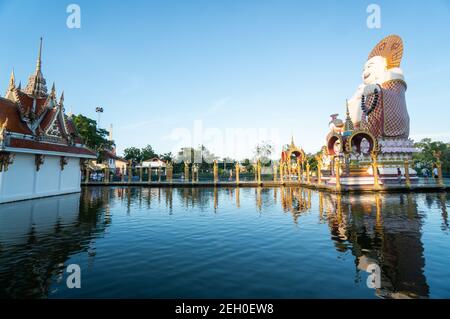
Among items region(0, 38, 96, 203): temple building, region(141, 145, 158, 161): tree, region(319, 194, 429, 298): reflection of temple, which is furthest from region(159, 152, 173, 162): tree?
region(319, 194, 429, 298): reflection of temple

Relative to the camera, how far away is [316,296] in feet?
14.0

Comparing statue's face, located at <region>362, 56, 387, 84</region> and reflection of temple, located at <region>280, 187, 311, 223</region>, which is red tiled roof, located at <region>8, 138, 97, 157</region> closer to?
reflection of temple, located at <region>280, 187, 311, 223</region>

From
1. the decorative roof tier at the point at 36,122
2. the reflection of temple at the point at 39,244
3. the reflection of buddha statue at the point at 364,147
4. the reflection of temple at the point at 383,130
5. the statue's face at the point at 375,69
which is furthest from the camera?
the statue's face at the point at 375,69

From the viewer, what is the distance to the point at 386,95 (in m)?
31.5

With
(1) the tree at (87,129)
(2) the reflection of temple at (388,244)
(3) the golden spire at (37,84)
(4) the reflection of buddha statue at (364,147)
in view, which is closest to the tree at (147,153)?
(1) the tree at (87,129)

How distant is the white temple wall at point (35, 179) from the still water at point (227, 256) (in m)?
7.21

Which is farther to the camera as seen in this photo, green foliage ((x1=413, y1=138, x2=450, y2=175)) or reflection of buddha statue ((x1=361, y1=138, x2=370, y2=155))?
green foliage ((x1=413, y1=138, x2=450, y2=175))

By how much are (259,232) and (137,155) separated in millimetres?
72746

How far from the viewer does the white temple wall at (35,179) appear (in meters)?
16.9

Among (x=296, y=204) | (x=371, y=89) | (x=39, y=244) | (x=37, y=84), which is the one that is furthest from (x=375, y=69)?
(x=37, y=84)

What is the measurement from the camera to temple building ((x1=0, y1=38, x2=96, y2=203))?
55.4 feet

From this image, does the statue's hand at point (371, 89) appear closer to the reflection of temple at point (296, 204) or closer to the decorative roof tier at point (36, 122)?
the reflection of temple at point (296, 204)

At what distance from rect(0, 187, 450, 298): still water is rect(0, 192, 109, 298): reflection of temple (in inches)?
1.2
